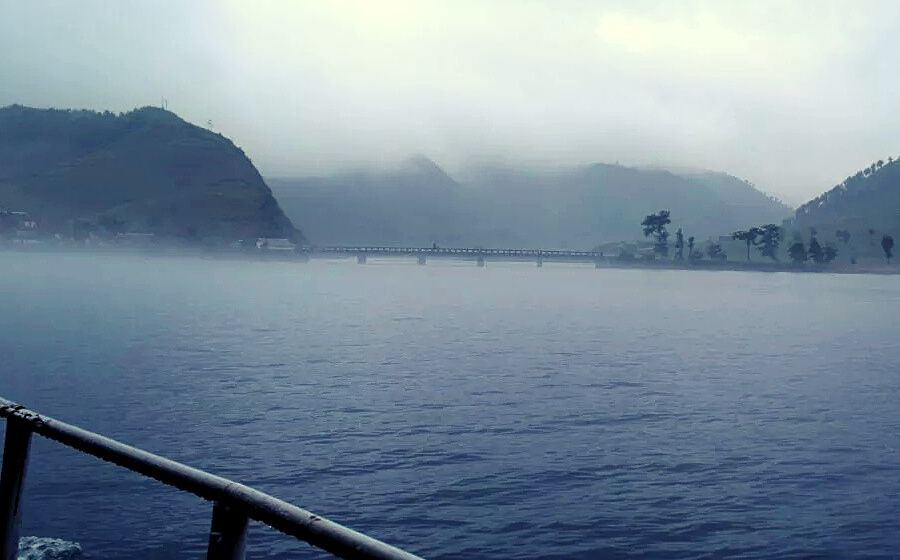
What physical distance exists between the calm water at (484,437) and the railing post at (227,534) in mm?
16754

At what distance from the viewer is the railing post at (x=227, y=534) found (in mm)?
4176

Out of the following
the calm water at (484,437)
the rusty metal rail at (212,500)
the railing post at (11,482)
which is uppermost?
the rusty metal rail at (212,500)

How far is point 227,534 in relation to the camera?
165 inches

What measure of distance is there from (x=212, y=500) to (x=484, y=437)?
31510 millimetres

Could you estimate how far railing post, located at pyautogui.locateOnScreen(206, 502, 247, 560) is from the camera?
164 inches

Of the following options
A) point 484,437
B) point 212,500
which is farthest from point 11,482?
point 484,437

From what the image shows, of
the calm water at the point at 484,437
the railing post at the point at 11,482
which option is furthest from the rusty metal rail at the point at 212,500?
the calm water at the point at 484,437

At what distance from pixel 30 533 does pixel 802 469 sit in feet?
80.9

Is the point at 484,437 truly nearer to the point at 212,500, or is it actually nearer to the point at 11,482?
the point at 11,482

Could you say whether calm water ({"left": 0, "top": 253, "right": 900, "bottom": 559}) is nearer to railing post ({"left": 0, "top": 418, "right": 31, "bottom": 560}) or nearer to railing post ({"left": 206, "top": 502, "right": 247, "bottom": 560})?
railing post ({"left": 0, "top": 418, "right": 31, "bottom": 560})

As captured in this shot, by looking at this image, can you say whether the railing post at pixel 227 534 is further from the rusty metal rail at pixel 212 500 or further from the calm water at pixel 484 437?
the calm water at pixel 484 437

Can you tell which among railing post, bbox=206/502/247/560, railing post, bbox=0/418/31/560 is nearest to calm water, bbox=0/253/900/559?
railing post, bbox=0/418/31/560

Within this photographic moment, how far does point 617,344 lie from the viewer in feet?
273

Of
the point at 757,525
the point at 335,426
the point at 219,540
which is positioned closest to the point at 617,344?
the point at 335,426
